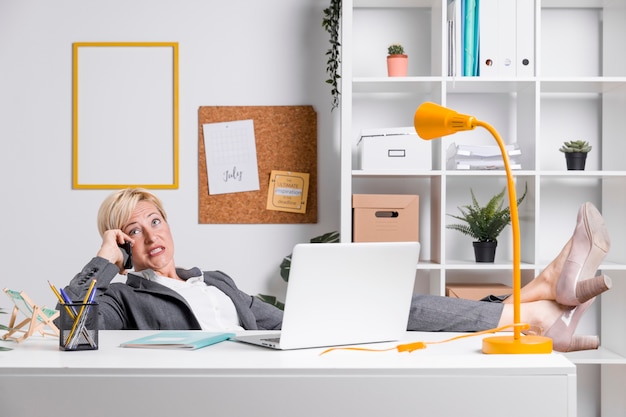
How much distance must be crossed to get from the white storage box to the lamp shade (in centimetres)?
154

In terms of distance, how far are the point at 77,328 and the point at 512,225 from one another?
36.9 inches

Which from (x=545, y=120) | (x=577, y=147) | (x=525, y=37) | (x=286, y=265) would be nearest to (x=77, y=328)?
(x=286, y=265)

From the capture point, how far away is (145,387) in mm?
1385

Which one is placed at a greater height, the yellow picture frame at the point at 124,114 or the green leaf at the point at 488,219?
the yellow picture frame at the point at 124,114

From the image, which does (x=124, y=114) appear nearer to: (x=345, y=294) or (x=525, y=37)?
(x=525, y=37)

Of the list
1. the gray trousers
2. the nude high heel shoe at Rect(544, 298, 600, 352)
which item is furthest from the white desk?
the nude high heel shoe at Rect(544, 298, 600, 352)

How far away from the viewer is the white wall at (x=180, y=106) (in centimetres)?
→ 362

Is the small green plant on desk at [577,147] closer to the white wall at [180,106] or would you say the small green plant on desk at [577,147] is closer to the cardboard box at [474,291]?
the cardboard box at [474,291]

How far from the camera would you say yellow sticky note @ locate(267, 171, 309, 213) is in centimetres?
361

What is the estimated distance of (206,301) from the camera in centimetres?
261

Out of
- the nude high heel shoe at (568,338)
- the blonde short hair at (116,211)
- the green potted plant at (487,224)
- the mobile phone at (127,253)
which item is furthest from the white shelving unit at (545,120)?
the mobile phone at (127,253)

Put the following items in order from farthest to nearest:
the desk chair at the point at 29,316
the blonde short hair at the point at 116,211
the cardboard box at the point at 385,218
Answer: the cardboard box at the point at 385,218 < the blonde short hair at the point at 116,211 < the desk chair at the point at 29,316

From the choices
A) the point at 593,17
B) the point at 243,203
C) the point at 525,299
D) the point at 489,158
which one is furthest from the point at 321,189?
the point at 593,17

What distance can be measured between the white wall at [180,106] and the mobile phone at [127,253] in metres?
1.08
